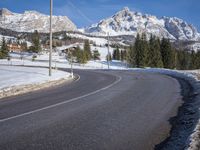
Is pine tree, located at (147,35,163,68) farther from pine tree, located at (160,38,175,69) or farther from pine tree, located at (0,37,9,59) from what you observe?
pine tree, located at (0,37,9,59)

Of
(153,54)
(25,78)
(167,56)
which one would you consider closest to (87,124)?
(25,78)

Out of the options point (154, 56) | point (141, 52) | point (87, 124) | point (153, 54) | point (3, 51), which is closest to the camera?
point (87, 124)

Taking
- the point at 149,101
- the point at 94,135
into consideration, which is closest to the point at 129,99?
the point at 149,101

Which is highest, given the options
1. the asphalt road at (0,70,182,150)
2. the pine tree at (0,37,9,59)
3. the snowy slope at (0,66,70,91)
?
the pine tree at (0,37,9,59)

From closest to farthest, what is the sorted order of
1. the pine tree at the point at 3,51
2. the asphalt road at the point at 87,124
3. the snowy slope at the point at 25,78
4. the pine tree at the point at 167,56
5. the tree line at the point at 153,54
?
the asphalt road at the point at 87,124, the snowy slope at the point at 25,78, the tree line at the point at 153,54, the pine tree at the point at 167,56, the pine tree at the point at 3,51

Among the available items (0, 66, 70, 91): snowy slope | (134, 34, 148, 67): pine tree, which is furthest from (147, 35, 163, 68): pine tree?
(0, 66, 70, 91): snowy slope

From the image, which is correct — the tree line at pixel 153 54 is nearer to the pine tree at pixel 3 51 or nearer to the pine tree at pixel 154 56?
the pine tree at pixel 154 56

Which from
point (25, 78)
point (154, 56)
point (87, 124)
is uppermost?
point (154, 56)

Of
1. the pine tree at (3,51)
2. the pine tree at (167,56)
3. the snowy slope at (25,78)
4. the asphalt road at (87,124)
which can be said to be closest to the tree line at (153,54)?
the pine tree at (167,56)

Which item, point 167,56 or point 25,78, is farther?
point 167,56

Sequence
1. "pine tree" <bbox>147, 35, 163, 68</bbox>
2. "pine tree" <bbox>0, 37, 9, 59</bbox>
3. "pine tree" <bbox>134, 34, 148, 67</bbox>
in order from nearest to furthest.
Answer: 1. "pine tree" <bbox>147, 35, 163, 68</bbox>
2. "pine tree" <bbox>134, 34, 148, 67</bbox>
3. "pine tree" <bbox>0, 37, 9, 59</bbox>

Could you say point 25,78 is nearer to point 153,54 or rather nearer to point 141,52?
point 141,52

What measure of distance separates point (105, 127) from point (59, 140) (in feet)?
5.06

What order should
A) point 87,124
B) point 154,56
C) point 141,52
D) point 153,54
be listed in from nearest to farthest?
point 87,124 → point 154,56 → point 153,54 → point 141,52
